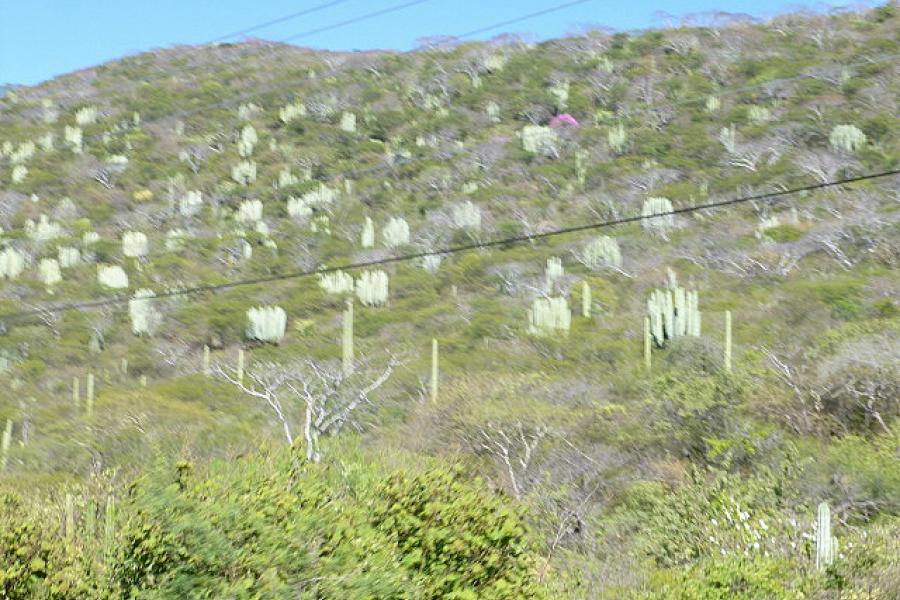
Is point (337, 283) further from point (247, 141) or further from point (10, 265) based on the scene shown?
point (247, 141)

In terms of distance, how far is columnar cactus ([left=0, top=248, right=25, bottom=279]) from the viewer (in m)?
40.1

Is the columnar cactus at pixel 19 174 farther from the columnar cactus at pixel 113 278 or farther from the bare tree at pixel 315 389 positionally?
the bare tree at pixel 315 389

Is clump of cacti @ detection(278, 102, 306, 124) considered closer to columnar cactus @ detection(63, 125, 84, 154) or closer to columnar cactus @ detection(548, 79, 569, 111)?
columnar cactus @ detection(63, 125, 84, 154)

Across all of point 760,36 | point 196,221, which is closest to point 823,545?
point 196,221

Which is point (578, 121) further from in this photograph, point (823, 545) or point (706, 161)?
point (823, 545)

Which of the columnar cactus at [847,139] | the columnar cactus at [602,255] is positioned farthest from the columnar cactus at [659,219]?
the columnar cactus at [847,139]

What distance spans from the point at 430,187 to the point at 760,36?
56.8 feet

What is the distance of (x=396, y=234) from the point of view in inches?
1590

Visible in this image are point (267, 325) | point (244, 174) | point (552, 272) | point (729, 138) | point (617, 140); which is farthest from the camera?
point (244, 174)

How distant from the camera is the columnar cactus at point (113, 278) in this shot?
126ft

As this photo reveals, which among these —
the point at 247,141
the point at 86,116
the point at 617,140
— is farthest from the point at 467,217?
the point at 86,116

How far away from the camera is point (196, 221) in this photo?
4578 cm

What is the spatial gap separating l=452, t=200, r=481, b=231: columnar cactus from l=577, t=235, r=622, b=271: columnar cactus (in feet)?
16.8

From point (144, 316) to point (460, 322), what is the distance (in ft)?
29.7
